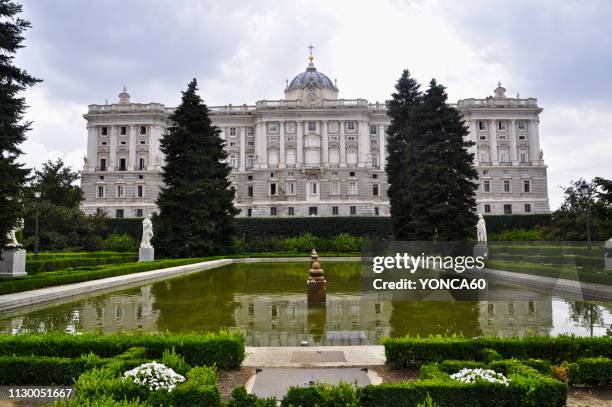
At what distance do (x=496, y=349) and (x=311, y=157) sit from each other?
5777 centimetres

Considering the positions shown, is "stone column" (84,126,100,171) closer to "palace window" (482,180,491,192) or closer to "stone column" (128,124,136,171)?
"stone column" (128,124,136,171)

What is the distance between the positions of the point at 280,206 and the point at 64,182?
1110 inches

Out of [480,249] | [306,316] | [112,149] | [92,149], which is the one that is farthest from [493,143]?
[306,316]

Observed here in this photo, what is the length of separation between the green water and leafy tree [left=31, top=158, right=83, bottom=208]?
93.1ft

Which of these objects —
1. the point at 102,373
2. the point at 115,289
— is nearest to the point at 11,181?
the point at 115,289

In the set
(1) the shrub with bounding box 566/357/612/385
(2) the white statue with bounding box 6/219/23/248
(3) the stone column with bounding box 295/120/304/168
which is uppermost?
(3) the stone column with bounding box 295/120/304/168

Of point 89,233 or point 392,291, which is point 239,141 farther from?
point 392,291

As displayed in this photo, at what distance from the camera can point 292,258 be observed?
115 feet

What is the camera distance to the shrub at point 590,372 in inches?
218

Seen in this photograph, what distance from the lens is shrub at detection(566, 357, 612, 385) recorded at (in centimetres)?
554

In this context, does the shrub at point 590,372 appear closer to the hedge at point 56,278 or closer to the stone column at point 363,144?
the hedge at point 56,278

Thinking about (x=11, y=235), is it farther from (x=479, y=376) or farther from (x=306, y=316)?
(x=479, y=376)

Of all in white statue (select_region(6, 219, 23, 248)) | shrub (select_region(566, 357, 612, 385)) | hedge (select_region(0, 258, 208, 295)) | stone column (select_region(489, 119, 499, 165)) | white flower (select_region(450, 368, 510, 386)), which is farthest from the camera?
stone column (select_region(489, 119, 499, 165))

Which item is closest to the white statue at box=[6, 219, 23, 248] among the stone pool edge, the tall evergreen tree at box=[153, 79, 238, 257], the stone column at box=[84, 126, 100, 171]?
the stone pool edge
